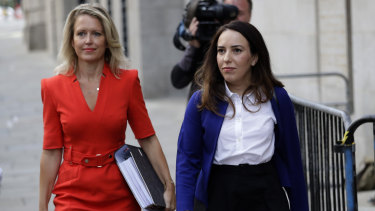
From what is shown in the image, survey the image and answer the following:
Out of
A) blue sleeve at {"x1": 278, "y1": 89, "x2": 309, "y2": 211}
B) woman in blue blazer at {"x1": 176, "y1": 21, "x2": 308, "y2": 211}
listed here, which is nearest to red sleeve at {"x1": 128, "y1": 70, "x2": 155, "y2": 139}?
woman in blue blazer at {"x1": 176, "y1": 21, "x2": 308, "y2": 211}

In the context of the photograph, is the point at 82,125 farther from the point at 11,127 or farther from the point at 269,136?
the point at 11,127

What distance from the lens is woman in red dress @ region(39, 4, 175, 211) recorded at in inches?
148

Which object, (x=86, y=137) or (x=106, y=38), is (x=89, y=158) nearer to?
(x=86, y=137)

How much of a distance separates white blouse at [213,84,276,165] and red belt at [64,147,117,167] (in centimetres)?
59

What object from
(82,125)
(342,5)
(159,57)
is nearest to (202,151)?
(82,125)

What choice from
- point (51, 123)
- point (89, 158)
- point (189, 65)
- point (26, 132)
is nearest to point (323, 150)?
point (189, 65)

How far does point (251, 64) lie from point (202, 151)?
49 centimetres

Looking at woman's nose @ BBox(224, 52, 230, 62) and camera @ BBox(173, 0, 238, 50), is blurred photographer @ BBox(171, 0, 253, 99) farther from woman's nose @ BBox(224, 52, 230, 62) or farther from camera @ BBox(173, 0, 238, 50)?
woman's nose @ BBox(224, 52, 230, 62)

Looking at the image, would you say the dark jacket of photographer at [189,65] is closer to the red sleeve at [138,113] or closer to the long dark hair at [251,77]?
the red sleeve at [138,113]

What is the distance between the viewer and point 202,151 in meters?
3.60

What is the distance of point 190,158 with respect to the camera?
11.8ft

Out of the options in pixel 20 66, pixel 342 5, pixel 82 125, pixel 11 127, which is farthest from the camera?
pixel 20 66

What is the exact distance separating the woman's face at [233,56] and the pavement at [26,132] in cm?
342

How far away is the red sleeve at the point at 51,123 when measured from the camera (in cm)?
379
